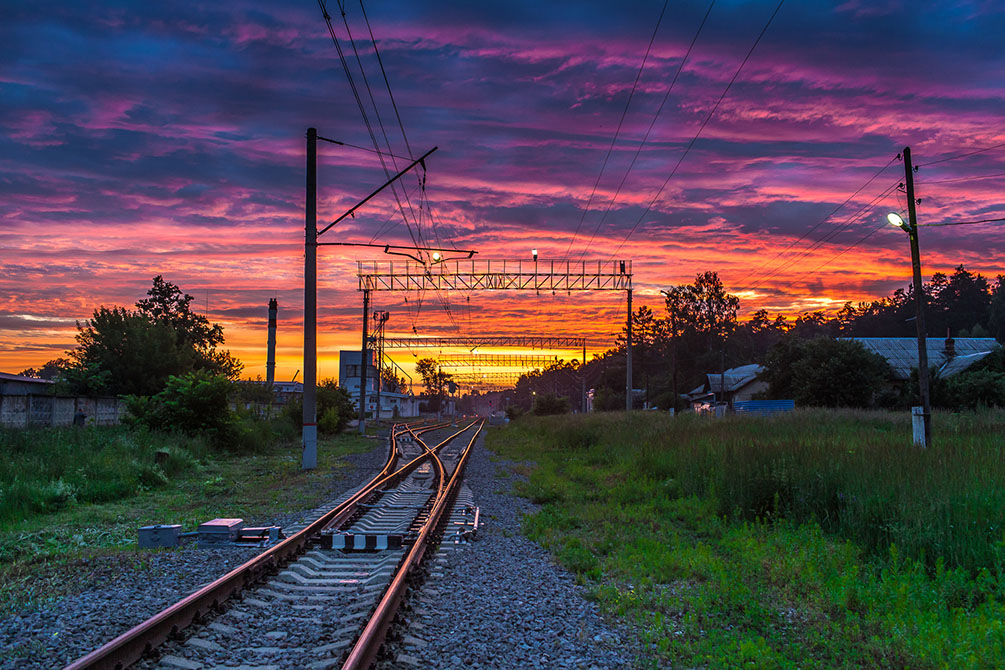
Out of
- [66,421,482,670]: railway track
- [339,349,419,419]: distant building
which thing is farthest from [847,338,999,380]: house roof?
[339,349,419,419]: distant building

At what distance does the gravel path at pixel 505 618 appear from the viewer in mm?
6020

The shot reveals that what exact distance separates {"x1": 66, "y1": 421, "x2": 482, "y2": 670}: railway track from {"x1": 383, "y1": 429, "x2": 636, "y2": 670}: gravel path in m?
0.31

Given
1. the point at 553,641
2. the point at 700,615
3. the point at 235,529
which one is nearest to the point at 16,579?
the point at 235,529

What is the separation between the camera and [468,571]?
8.98 m

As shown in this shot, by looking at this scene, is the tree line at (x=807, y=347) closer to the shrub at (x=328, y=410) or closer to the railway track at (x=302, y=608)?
the shrub at (x=328, y=410)

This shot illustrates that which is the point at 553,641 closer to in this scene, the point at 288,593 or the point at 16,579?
the point at 288,593

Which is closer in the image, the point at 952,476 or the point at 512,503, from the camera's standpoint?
the point at 952,476

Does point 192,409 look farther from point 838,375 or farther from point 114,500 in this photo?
point 838,375

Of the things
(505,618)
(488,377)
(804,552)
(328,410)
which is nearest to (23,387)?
(328,410)

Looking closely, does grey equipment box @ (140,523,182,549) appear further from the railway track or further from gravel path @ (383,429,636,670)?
gravel path @ (383,429,636,670)

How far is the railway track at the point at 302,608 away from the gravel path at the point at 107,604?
474 millimetres

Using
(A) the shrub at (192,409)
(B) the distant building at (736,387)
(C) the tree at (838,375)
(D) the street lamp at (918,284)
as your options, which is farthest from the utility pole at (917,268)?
(B) the distant building at (736,387)

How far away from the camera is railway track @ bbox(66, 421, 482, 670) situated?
564 cm

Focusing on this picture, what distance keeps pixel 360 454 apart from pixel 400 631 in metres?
25.6
